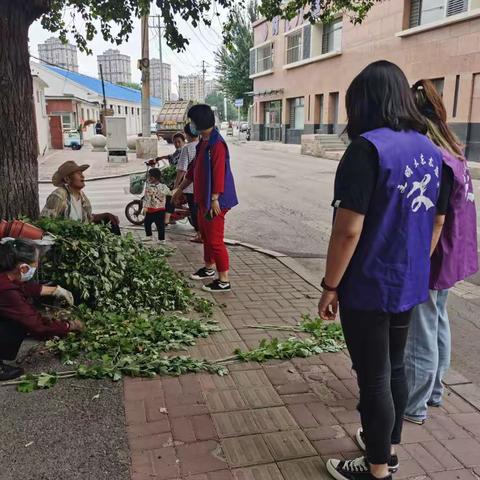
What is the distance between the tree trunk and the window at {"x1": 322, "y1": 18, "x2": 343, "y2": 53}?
86.4 ft

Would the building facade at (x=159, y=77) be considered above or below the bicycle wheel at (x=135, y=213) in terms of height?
above

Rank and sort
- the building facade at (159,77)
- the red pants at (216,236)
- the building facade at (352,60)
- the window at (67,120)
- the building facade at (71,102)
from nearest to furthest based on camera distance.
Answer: the red pants at (216,236), the building facade at (352,60), the building facade at (71,102), the window at (67,120), the building facade at (159,77)

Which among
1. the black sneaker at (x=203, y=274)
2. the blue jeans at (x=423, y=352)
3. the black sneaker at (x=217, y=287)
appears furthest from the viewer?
the black sneaker at (x=203, y=274)

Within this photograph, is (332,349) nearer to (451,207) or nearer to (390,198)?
(451,207)

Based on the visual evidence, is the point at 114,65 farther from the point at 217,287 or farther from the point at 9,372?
the point at 9,372

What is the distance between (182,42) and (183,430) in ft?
18.3

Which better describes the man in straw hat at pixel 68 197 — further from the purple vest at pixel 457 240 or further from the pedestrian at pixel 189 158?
the purple vest at pixel 457 240

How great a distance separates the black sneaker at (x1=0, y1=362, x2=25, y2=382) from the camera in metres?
3.39

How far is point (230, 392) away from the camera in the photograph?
3.32m

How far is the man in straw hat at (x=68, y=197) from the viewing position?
5.05 metres

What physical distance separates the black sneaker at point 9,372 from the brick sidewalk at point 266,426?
75cm

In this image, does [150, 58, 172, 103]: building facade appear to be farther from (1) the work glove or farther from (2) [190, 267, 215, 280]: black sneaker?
(1) the work glove

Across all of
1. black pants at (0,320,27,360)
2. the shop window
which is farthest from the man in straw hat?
the shop window

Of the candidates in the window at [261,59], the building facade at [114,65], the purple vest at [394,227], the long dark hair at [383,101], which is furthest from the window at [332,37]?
the building facade at [114,65]
